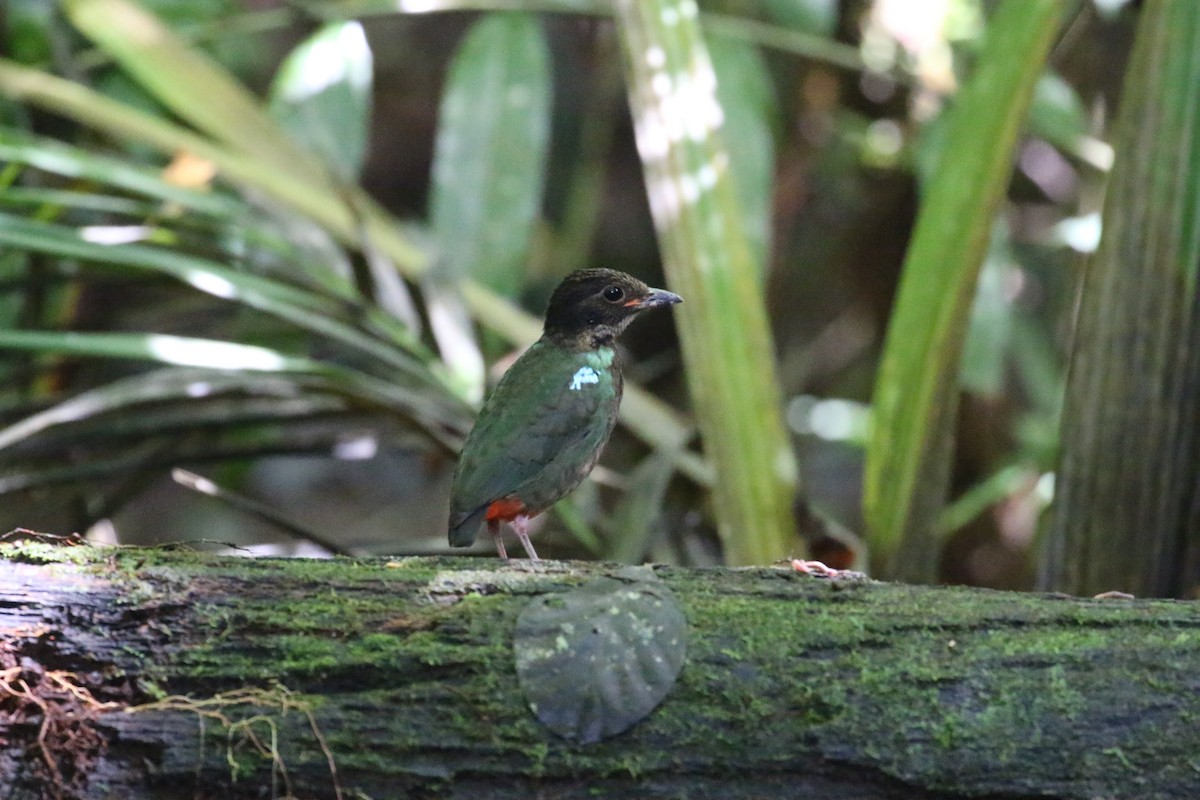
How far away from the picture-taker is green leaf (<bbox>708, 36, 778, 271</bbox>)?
438 centimetres

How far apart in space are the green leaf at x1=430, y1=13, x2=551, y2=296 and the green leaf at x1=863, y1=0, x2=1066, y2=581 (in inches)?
69.0

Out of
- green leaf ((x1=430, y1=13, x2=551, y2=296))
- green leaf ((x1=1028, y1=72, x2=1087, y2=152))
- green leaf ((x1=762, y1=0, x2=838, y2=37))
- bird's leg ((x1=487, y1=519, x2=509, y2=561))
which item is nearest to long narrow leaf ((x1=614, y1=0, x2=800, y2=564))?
bird's leg ((x1=487, y1=519, x2=509, y2=561))

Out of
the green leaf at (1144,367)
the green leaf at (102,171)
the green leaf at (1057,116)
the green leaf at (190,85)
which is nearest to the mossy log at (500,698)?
the green leaf at (1144,367)

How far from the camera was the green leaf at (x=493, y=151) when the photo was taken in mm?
4582

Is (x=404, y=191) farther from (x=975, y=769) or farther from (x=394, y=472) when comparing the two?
(x=975, y=769)

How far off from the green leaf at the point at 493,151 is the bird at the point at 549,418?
124 cm

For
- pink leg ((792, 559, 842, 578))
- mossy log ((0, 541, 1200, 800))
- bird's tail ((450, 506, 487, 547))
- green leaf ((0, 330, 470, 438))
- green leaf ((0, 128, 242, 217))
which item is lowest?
mossy log ((0, 541, 1200, 800))

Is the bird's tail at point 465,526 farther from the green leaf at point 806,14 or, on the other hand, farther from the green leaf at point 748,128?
the green leaf at point 806,14

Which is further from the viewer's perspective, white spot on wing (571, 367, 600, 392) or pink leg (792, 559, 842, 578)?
white spot on wing (571, 367, 600, 392)

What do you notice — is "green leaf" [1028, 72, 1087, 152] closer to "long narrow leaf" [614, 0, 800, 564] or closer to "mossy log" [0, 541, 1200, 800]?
"long narrow leaf" [614, 0, 800, 564]

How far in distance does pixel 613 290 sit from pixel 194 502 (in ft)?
16.2

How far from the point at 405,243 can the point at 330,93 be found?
25.8 inches

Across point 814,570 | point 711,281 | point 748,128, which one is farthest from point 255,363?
point 748,128

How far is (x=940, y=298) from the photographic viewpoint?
3.15 m
